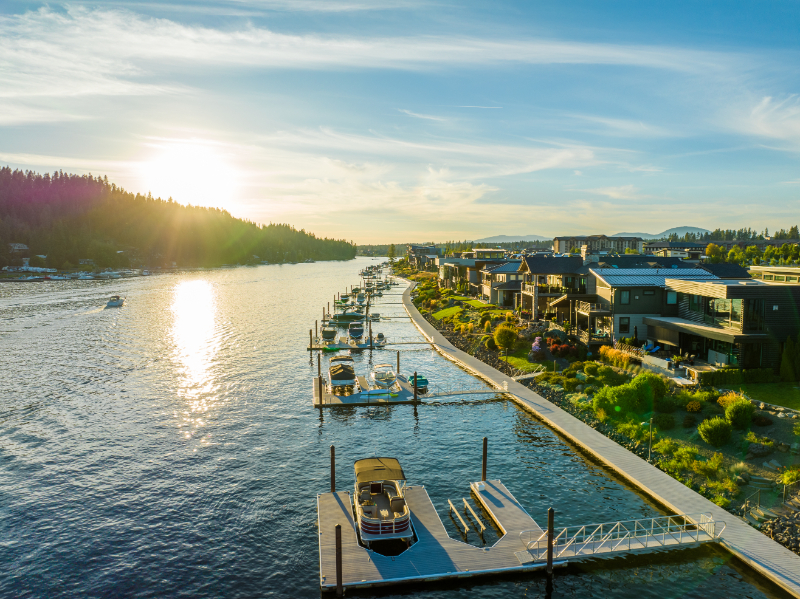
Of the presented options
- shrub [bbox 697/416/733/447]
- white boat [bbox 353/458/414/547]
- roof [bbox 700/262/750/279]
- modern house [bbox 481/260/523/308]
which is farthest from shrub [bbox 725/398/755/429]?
modern house [bbox 481/260/523/308]

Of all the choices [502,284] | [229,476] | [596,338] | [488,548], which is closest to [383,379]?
[229,476]

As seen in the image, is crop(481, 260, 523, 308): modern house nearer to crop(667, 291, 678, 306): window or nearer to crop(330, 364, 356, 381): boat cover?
crop(667, 291, 678, 306): window

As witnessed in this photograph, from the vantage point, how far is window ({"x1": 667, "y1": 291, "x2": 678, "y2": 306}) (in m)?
51.5

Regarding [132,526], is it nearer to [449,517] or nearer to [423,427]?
[449,517]

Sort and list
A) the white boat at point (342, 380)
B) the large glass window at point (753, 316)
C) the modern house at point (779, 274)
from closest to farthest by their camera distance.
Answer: the large glass window at point (753, 316)
the modern house at point (779, 274)
the white boat at point (342, 380)

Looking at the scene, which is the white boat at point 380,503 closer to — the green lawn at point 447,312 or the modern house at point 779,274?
the modern house at point 779,274

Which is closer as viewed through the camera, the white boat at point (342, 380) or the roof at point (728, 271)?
the white boat at point (342, 380)

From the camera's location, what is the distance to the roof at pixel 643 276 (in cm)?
5231

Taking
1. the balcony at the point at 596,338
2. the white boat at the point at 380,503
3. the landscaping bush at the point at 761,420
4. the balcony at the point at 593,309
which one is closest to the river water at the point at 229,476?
the white boat at the point at 380,503

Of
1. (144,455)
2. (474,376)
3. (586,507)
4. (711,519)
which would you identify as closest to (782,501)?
(711,519)

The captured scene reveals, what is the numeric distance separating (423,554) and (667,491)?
49.1ft

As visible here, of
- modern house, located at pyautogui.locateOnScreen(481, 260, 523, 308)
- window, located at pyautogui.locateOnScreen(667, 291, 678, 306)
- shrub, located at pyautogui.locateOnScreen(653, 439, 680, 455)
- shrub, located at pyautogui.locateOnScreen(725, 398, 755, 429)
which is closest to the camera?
shrub, located at pyautogui.locateOnScreen(725, 398, 755, 429)

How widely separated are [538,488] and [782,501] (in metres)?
12.5

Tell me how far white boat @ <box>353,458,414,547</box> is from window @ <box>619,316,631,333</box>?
1322 inches
